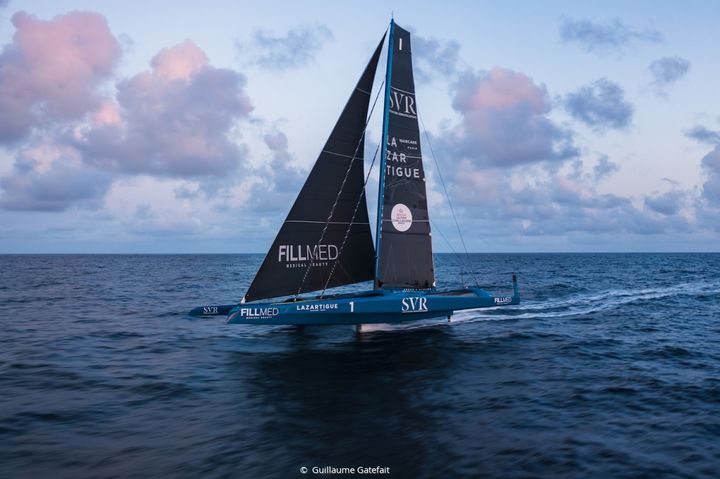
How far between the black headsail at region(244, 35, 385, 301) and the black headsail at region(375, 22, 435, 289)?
0.71 metres

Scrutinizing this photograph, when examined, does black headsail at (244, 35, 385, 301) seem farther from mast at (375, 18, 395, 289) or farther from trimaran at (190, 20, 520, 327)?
mast at (375, 18, 395, 289)

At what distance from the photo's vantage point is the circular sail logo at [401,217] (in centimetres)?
1599

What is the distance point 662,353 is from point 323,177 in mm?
12325

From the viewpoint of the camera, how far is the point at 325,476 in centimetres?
687

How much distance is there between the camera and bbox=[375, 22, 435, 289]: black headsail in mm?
15844

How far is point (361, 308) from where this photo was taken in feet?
45.5

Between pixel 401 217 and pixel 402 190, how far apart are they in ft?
3.13

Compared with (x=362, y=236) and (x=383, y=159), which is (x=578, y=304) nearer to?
(x=362, y=236)

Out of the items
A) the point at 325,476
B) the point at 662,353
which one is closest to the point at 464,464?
the point at 325,476

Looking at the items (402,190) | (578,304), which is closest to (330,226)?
(402,190)

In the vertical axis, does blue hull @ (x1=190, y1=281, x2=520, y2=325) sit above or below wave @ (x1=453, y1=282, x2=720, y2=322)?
above

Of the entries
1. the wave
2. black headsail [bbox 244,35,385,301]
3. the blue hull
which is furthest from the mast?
the wave

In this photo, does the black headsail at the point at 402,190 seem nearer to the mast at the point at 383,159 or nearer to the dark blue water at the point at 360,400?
the mast at the point at 383,159

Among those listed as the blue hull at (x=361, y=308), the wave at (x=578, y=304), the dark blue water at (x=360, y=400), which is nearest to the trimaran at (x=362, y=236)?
the blue hull at (x=361, y=308)
